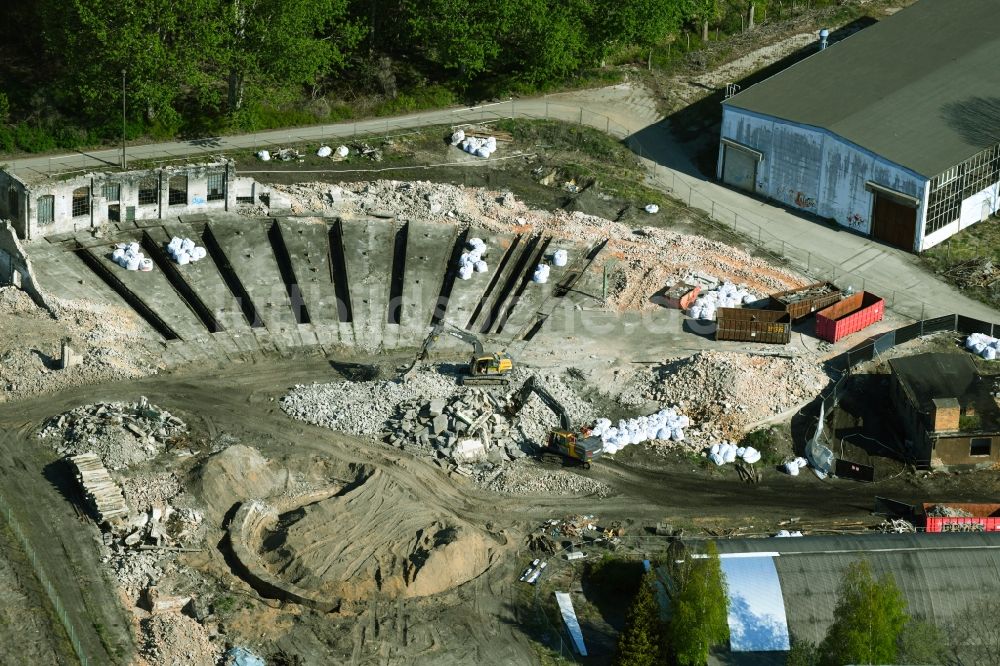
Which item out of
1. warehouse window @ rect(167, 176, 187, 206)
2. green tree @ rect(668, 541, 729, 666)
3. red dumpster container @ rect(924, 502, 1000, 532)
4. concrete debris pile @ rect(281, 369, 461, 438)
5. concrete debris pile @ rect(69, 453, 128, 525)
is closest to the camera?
green tree @ rect(668, 541, 729, 666)

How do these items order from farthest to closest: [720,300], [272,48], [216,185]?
[272,48]
[216,185]
[720,300]

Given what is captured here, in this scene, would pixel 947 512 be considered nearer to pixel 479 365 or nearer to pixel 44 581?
pixel 479 365

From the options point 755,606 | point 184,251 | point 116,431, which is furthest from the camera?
point 184,251

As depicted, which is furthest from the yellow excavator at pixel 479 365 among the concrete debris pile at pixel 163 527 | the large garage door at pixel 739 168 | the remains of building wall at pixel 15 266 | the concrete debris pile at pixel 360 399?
the large garage door at pixel 739 168

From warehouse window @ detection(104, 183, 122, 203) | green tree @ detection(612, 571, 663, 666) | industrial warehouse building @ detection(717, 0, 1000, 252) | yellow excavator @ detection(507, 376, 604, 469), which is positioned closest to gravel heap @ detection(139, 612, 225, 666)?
green tree @ detection(612, 571, 663, 666)

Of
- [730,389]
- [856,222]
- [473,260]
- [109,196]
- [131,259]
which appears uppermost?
[109,196]

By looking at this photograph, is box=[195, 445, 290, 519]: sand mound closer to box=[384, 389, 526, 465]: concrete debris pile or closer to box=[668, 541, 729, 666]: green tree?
box=[384, 389, 526, 465]: concrete debris pile

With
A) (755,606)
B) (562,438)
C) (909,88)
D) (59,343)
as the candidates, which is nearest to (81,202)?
(59,343)
